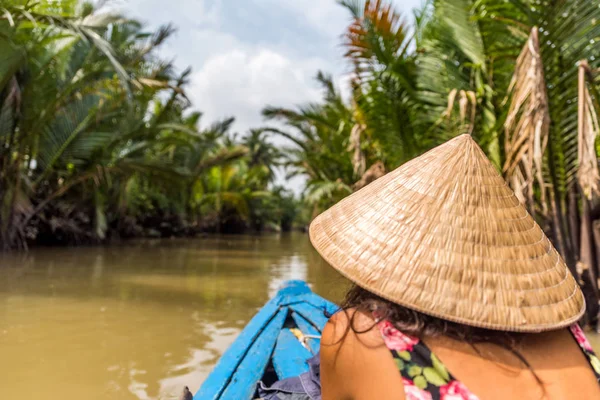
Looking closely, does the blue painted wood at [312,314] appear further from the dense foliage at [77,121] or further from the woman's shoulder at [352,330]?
the dense foliage at [77,121]

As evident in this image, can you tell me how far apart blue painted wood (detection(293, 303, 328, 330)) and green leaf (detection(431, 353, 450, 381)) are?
2007mm

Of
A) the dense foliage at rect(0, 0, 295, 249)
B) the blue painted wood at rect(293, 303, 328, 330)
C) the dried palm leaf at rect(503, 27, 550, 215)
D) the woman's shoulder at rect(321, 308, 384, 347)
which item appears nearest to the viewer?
the woman's shoulder at rect(321, 308, 384, 347)

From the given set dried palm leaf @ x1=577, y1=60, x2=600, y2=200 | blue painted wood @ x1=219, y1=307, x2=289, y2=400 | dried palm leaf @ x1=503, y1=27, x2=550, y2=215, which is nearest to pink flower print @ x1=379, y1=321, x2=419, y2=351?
blue painted wood @ x1=219, y1=307, x2=289, y2=400

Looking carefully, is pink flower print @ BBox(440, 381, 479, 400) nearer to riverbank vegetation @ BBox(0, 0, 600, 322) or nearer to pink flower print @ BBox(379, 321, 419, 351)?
pink flower print @ BBox(379, 321, 419, 351)

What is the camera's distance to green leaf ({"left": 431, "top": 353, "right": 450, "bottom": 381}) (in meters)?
0.89

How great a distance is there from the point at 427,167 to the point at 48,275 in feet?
21.9

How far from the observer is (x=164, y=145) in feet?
44.0

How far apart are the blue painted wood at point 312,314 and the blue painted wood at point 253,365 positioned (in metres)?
0.12

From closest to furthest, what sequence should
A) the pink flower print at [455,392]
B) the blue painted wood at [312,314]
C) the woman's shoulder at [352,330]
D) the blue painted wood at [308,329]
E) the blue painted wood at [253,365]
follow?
the pink flower print at [455,392] → the woman's shoulder at [352,330] → the blue painted wood at [253,365] → the blue painted wood at [308,329] → the blue painted wood at [312,314]

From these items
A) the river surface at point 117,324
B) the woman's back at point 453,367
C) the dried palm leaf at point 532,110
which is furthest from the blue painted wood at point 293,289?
the woman's back at point 453,367

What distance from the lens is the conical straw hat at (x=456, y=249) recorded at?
3.10 ft

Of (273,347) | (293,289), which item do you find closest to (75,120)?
(293,289)

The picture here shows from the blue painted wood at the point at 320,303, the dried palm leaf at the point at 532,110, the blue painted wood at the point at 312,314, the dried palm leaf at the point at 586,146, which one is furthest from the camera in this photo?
the dried palm leaf at the point at 532,110

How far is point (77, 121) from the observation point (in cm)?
1020
